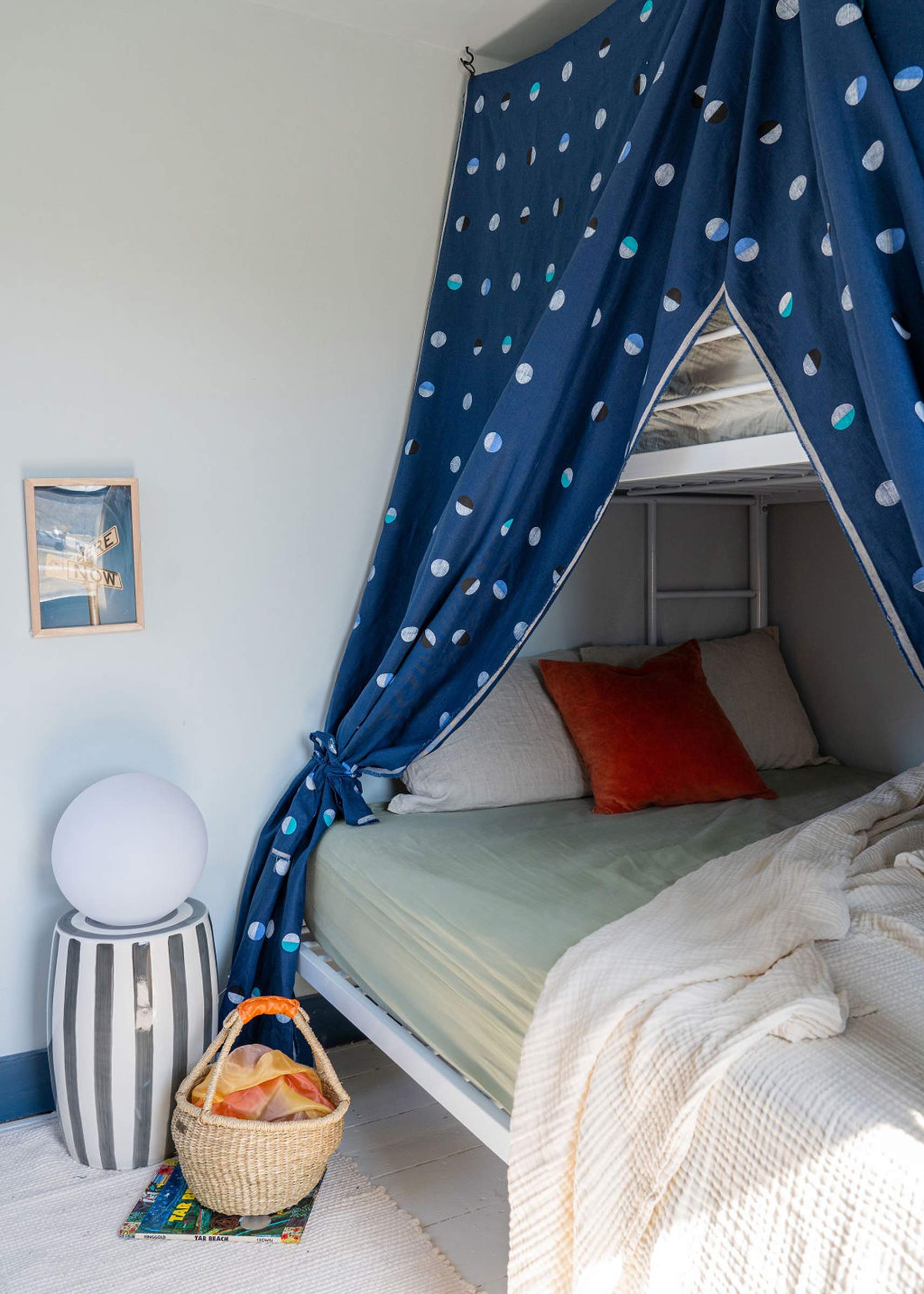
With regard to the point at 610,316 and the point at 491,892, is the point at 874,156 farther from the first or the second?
the point at 491,892

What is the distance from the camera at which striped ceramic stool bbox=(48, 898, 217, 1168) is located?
2.19 metres

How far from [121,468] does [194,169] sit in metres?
0.74

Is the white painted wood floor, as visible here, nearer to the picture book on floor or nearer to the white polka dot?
the picture book on floor

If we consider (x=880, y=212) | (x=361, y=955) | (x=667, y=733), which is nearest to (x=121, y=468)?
(x=361, y=955)

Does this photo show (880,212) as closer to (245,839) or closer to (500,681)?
(500,681)

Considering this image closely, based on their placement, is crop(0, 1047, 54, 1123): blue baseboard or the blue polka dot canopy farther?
crop(0, 1047, 54, 1123): blue baseboard

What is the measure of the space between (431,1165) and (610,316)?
70.4 inches

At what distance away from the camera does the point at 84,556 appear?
244 cm

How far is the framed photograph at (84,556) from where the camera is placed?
239 centimetres

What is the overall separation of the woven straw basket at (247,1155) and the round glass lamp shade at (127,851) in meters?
0.36

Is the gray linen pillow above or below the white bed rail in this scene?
above

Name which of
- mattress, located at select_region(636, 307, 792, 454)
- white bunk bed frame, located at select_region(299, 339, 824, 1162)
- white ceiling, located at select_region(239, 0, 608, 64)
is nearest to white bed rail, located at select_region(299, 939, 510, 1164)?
white bunk bed frame, located at select_region(299, 339, 824, 1162)

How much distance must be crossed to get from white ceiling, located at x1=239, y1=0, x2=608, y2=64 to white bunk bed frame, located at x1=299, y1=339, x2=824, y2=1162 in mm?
1161

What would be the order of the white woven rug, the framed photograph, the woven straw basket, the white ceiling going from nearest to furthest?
1. the white woven rug
2. the woven straw basket
3. the framed photograph
4. the white ceiling
